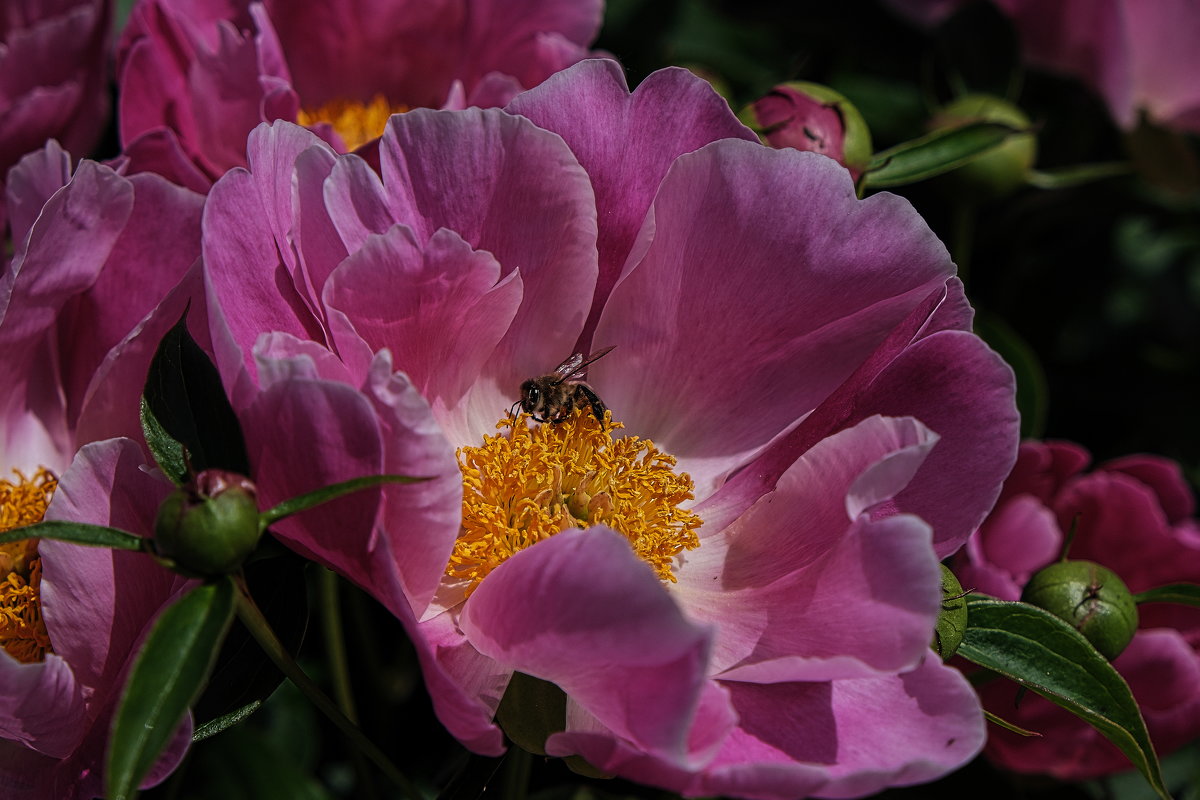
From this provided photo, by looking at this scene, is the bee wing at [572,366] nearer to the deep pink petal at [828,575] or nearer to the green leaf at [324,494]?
the deep pink petal at [828,575]

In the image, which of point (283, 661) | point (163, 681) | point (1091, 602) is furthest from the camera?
point (1091, 602)

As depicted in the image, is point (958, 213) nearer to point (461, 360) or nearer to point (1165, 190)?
point (1165, 190)

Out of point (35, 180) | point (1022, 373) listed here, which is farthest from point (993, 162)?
point (35, 180)

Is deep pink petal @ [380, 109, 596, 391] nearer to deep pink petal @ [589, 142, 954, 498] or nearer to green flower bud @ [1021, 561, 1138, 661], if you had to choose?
deep pink petal @ [589, 142, 954, 498]

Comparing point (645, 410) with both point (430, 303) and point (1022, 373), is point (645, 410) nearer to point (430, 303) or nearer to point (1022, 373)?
point (430, 303)

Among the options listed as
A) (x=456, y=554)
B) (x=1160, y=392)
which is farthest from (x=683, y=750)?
(x=1160, y=392)

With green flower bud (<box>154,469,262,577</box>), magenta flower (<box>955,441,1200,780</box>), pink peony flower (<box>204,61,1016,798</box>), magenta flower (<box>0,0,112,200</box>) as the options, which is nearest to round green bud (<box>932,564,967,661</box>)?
pink peony flower (<box>204,61,1016,798</box>)
